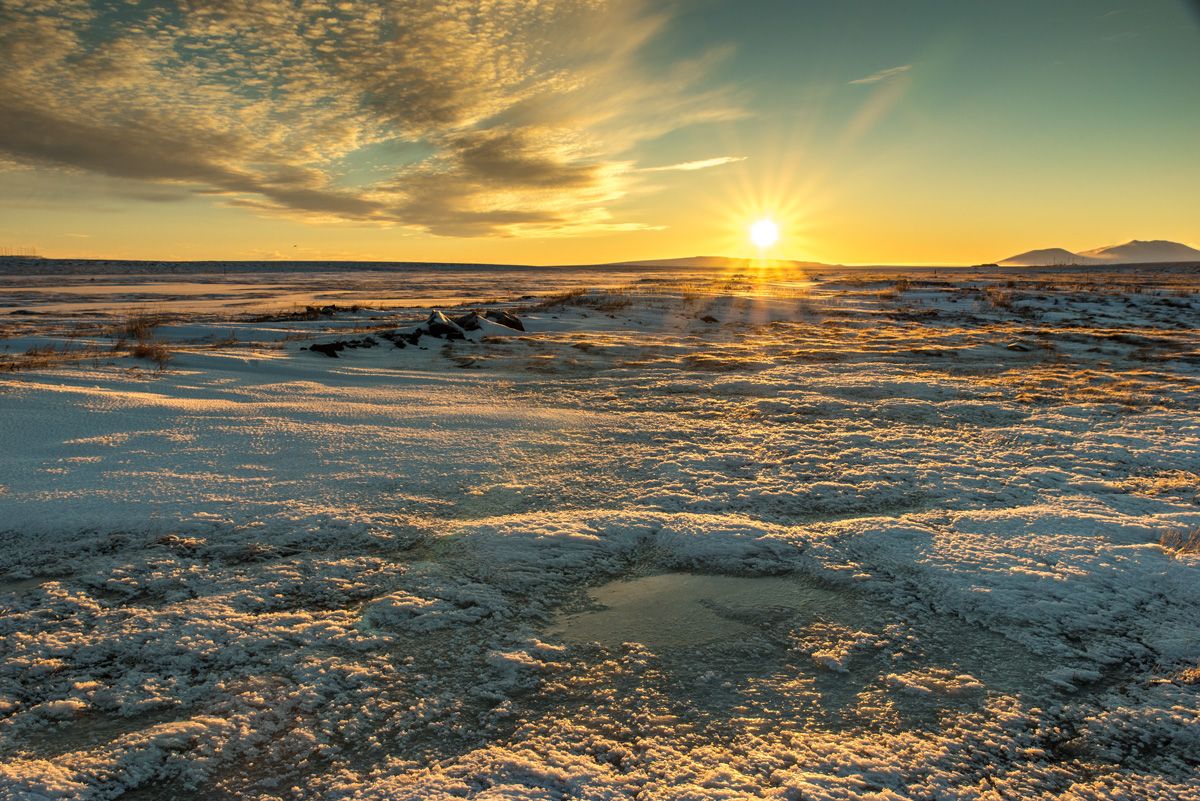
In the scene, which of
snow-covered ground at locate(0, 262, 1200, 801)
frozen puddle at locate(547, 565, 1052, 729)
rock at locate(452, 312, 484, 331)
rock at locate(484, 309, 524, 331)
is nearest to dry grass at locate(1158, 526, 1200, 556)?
snow-covered ground at locate(0, 262, 1200, 801)

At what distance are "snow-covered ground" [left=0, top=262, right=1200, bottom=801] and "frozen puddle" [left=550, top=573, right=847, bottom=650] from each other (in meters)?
0.02

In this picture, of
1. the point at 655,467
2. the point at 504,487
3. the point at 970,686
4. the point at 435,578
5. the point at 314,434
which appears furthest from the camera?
the point at 314,434

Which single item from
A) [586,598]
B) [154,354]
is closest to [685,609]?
[586,598]

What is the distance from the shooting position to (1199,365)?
36.3 feet

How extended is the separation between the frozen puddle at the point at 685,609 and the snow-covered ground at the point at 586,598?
21 mm

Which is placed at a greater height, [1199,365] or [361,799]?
[1199,365]

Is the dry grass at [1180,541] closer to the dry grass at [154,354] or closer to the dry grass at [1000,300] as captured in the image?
the dry grass at [154,354]

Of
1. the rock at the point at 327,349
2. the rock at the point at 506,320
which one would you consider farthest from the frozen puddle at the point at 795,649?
the rock at the point at 506,320

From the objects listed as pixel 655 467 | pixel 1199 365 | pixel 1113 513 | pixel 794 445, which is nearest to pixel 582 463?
pixel 655 467

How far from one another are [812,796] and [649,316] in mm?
18058

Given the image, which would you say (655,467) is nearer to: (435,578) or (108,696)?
(435,578)

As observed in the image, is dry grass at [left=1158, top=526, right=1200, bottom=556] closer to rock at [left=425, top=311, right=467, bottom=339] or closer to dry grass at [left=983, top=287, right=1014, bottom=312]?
rock at [left=425, top=311, right=467, bottom=339]

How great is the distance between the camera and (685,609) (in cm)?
345

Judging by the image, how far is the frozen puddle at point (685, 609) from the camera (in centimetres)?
318
